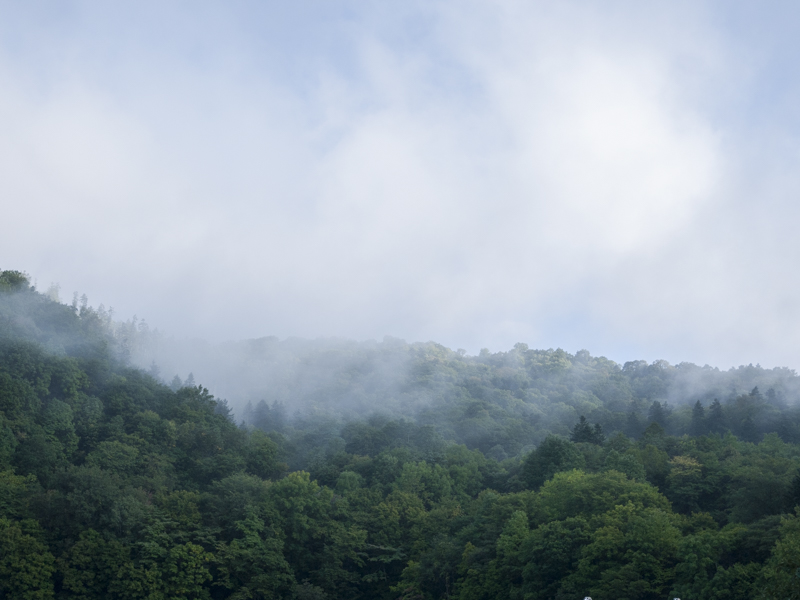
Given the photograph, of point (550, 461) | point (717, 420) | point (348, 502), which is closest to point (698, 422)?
point (717, 420)

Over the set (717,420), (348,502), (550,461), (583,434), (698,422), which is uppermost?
(717,420)

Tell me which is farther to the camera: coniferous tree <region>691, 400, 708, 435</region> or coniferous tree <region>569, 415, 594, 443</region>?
coniferous tree <region>691, 400, 708, 435</region>

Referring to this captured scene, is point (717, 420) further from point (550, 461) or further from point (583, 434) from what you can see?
point (550, 461)

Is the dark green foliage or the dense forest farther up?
the dark green foliage

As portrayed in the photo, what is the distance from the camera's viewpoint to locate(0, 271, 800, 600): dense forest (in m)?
38.1

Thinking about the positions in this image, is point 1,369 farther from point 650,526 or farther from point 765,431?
point 765,431

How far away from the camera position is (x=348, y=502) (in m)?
56.0

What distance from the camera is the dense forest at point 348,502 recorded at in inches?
1499

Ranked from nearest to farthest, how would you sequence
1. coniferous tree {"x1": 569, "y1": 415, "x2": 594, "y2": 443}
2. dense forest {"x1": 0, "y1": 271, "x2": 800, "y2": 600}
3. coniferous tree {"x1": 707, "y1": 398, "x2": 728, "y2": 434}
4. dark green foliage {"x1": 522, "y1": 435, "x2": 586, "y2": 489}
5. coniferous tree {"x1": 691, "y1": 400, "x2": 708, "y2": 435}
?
1. dense forest {"x1": 0, "y1": 271, "x2": 800, "y2": 600}
2. dark green foliage {"x1": 522, "y1": 435, "x2": 586, "y2": 489}
3. coniferous tree {"x1": 569, "y1": 415, "x2": 594, "y2": 443}
4. coniferous tree {"x1": 707, "y1": 398, "x2": 728, "y2": 434}
5. coniferous tree {"x1": 691, "y1": 400, "x2": 708, "y2": 435}

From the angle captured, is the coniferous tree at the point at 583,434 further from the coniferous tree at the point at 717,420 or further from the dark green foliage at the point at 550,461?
the coniferous tree at the point at 717,420

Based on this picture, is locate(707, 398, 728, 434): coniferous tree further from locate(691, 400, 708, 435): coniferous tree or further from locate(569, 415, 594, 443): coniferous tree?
locate(569, 415, 594, 443): coniferous tree

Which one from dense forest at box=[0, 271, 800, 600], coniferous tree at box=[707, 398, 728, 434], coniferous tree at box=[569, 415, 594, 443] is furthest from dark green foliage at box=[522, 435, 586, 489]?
coniferous tree at box=[707, 398, 728, 434]

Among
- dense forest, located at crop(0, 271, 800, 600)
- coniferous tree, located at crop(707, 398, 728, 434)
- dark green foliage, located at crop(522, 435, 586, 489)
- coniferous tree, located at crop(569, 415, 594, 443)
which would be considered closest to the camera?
dense forest, located at crop(0, 271, 800, 600)

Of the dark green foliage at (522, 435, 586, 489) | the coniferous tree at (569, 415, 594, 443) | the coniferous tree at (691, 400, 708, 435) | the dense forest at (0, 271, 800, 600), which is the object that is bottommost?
the dense forest at (0, 271, 800, 600)
